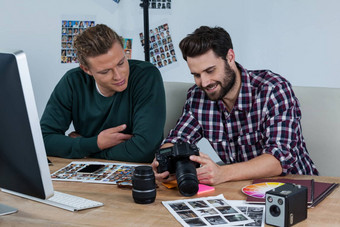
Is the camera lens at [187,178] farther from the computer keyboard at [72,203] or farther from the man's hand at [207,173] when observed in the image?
the computer keyboard at [72,203]

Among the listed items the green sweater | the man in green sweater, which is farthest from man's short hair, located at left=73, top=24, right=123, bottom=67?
the green sweater

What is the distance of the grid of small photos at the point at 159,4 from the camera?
3223mm

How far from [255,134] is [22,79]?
3.85 ft

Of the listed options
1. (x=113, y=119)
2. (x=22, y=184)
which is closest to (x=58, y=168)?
(x=113, y=119)

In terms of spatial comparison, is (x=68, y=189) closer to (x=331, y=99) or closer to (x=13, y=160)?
(x=13, y=160)

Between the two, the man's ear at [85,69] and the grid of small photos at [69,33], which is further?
the grid of small photos at [69,33]

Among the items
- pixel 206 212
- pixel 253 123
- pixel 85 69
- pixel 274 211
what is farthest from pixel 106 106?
pixel 274 211

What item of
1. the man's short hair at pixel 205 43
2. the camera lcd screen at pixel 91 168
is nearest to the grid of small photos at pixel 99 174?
the camera lcd screen at pixel 91 168

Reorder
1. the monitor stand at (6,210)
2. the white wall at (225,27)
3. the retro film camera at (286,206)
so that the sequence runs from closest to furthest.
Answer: the retro film camera at (286,206) < the monitor stand at (6,210) < the white wall at (225,27)

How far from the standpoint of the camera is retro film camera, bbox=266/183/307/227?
1137mm

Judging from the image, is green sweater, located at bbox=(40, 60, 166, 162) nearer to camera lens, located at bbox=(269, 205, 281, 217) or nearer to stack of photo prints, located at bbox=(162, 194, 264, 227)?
stack of photo prints, located at bbox=(162, 194, 264, 227)

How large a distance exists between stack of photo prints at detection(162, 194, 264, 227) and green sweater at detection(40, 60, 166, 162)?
583mm

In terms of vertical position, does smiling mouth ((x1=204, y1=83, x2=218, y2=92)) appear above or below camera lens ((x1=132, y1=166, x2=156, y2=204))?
above

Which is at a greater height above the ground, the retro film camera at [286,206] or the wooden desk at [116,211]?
the retro film camera at [286,206]
